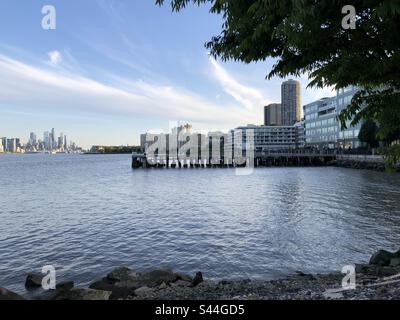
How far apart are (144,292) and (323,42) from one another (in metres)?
9.59

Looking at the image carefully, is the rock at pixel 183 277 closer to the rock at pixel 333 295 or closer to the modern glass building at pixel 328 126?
the rock at pixel 333 295

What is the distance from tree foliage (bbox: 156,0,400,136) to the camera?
5.25 m

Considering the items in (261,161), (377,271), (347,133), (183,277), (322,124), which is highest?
(322,124)

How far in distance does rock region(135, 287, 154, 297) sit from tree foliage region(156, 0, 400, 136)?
26.6 feet

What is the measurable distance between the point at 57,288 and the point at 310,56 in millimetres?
12496

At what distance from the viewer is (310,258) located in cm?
1736

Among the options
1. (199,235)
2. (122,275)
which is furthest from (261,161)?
(122,275)

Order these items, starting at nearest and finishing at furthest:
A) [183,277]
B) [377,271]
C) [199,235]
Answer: [377,271] → [183,277] → [199,235]

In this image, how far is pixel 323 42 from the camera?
6602mm

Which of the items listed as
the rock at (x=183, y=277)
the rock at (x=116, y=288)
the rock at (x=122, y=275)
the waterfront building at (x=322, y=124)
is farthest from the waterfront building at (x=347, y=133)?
the rock at (x=116, y=288)

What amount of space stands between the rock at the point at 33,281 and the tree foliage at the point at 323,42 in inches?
477

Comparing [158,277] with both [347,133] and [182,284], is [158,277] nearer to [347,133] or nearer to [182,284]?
[182,284]

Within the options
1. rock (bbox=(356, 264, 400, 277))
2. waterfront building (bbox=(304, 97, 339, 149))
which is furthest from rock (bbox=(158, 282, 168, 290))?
waterfront building (bbox=(304, 97, 339, 149))
